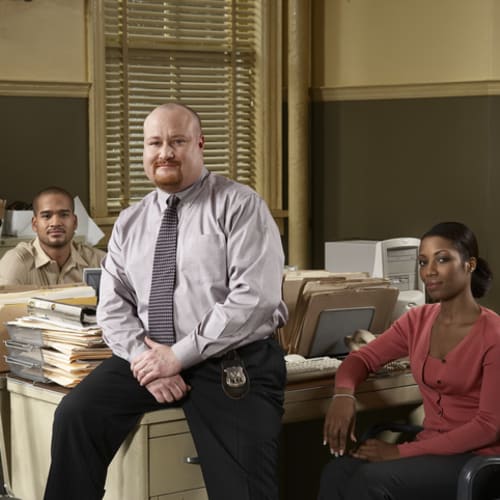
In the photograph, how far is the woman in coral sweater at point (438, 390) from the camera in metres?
2.55

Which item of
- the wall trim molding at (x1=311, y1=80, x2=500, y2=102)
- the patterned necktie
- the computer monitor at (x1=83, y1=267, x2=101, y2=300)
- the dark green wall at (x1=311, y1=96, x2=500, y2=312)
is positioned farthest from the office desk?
the wall trim molding at (x1=311, y1=80, x2=500, y2=102)

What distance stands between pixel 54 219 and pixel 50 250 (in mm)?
131

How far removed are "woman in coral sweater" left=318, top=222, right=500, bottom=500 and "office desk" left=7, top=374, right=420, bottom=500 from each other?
0.29ft

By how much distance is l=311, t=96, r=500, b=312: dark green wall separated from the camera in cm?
645

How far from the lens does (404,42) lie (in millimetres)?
6742

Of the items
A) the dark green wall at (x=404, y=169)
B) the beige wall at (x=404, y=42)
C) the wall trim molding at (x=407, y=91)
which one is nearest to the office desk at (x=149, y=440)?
the dark green wall at (x=404, y=169)

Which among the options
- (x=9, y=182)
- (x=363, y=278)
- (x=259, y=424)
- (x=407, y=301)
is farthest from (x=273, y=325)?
(x=9, y=182)

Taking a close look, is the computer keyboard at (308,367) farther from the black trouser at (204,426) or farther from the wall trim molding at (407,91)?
the wall trim molding at (407,91)

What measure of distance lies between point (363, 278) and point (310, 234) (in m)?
3.98

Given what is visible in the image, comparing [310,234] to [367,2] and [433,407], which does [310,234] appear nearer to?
[367,2]

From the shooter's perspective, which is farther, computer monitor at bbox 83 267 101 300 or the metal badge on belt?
computer monitor at bbox 83 267 101 300

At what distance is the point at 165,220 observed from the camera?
2.72m

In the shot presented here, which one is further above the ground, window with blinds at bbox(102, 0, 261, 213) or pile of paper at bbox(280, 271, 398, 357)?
window with blinds at bbox(102, 0, 261, 213)

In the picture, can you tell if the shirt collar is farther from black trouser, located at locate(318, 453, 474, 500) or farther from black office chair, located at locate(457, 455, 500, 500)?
black office chair, located at locate(457, 455, 500, 500)
